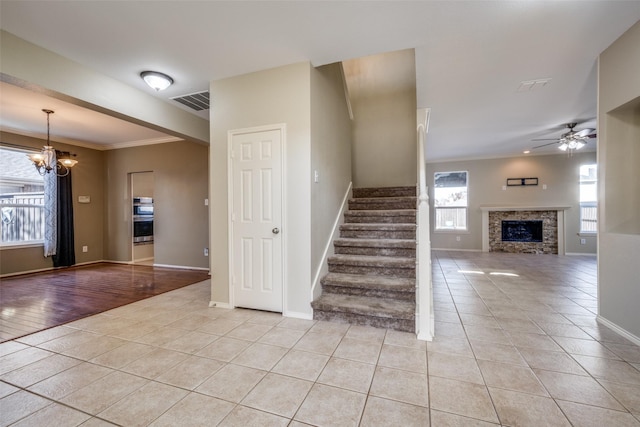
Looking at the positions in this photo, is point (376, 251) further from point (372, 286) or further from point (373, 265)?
point (372, 286)

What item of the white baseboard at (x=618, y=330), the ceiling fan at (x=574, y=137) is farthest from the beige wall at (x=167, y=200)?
the ceiling fan at (x=574, y=137)

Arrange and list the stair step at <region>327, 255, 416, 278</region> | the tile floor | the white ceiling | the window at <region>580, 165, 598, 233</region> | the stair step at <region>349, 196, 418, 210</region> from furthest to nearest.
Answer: the window at <region>580, 165, 598, 233</region> → the stair step at <region>349, 196, 418, 210</region> → the stair step at <region>327, 255, 416, 278</region> → the white ceiling → the tile floor

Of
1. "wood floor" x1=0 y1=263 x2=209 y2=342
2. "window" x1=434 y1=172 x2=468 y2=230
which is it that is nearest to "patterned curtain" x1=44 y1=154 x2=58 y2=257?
"wood floor" x1=0 y1=263 x2=209 y2=342

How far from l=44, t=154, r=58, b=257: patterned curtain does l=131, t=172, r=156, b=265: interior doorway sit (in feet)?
4.29

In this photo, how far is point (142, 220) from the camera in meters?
6.60

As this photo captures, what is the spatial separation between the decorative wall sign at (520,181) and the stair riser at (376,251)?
5843 millimetres

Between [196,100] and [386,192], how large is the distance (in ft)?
10.9

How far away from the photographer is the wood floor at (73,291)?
2.85 m

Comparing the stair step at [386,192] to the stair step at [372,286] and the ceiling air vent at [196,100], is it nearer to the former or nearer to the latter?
the stair step at [372,286]

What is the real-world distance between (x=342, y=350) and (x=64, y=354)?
88.7 inches

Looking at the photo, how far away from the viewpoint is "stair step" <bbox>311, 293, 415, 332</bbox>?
8.14ft

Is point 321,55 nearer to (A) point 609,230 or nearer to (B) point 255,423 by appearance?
(B) point 255,423

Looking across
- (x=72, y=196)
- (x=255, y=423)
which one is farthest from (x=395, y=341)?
(x=72, y=196)

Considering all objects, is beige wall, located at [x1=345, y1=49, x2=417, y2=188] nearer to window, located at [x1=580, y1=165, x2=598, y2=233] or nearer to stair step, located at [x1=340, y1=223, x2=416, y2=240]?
stair step, located at [x1=340, y1=223, x2=416, y2=240]
